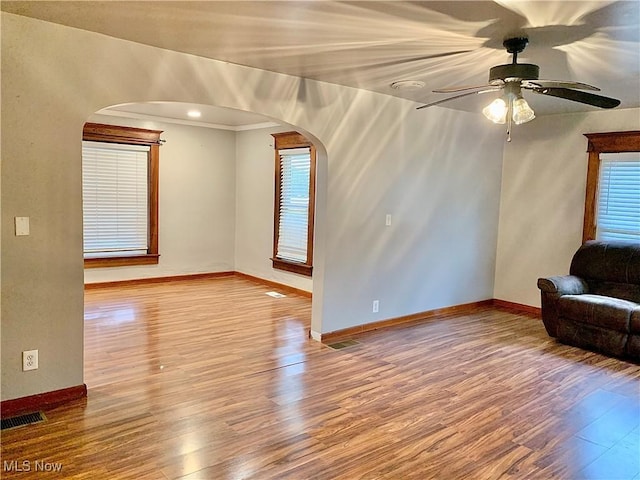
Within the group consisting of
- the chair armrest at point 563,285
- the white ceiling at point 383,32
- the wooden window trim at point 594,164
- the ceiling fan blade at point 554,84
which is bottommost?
the chair armrest at point 563,285

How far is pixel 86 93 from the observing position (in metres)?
3.13

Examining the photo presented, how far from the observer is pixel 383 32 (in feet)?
9.65

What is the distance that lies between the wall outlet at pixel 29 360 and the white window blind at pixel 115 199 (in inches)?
154

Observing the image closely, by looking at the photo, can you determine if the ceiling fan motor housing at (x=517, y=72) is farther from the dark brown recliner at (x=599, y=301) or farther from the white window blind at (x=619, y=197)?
the white window blind at (x=619, y=197)

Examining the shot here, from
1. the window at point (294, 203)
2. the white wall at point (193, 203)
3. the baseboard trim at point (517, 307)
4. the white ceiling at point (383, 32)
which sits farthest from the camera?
the white wall at point (193, 203)

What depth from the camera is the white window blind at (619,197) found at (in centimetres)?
517

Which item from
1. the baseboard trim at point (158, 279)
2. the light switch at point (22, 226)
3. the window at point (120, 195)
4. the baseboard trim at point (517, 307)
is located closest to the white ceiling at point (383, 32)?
the light switch at point (22, 226)

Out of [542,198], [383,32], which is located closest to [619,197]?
[542,198]

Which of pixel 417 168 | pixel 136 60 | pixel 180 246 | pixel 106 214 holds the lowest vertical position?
pixel 180 246

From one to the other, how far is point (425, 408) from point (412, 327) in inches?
79.0

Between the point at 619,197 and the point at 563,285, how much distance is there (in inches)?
52.2

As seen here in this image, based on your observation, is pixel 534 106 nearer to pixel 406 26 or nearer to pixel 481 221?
pixel 481 221

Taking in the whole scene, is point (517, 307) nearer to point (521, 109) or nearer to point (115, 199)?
point (521, 109)

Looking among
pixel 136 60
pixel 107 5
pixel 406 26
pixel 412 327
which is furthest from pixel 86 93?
pixel 412 327
